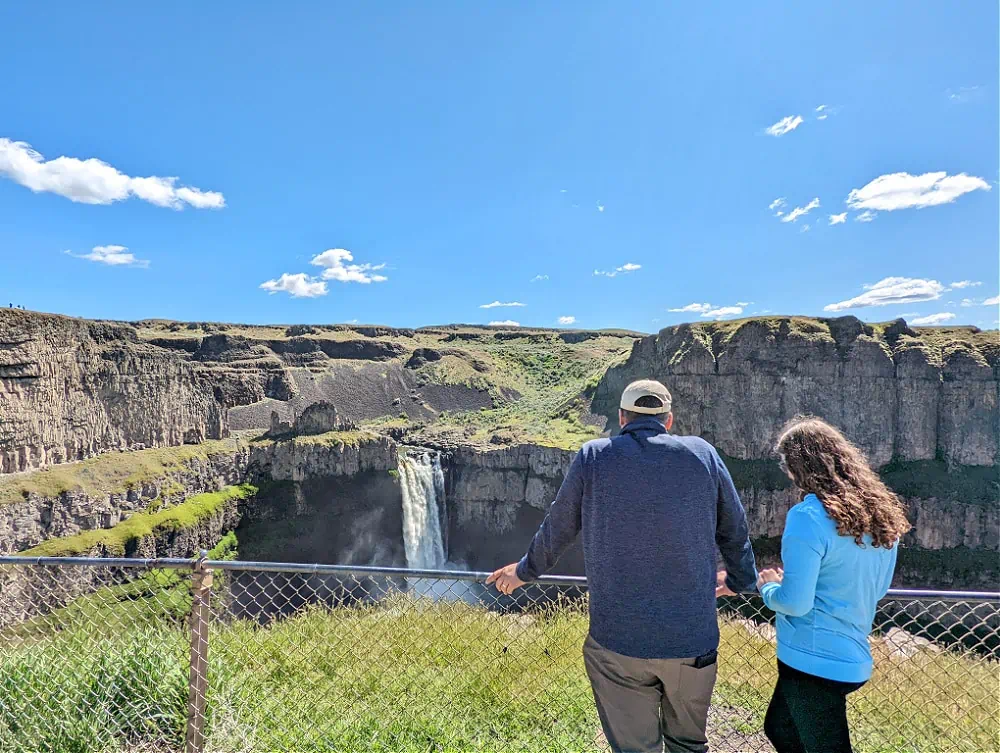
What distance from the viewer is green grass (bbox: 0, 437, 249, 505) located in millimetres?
32500

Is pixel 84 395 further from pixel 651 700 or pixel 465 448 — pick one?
pixel 651 700

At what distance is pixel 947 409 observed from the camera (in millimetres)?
46656

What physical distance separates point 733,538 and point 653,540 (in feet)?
1.91

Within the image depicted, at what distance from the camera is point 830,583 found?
2.77 m

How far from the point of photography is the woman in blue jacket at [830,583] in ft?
8.89

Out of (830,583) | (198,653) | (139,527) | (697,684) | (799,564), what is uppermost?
(799,564)

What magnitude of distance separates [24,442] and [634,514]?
1796 inches

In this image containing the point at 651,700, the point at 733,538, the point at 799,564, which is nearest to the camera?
the point at 799,564

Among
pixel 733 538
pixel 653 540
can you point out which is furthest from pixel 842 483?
pixel 653 540

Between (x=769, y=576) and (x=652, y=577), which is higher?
(x=652, y=577)

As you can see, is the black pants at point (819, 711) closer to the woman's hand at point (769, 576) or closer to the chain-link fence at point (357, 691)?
the woman's hand at point (769, 576)

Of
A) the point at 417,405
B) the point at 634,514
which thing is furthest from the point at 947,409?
the point at 417,405

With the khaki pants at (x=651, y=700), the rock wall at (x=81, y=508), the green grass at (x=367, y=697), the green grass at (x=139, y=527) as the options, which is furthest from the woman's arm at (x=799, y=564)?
the rock wall at (x=81, y=508)

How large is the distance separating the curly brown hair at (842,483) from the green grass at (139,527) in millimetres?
32194
